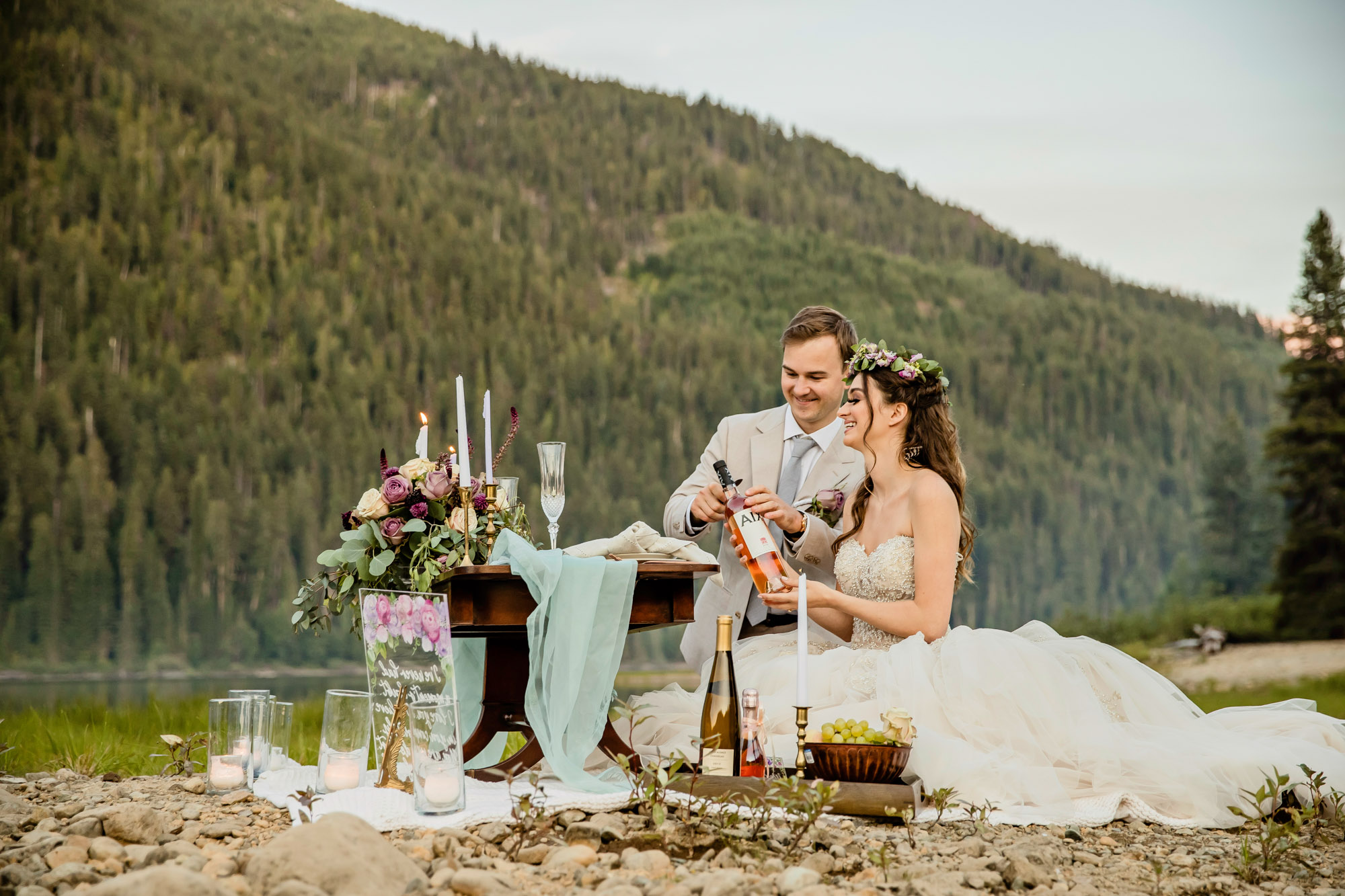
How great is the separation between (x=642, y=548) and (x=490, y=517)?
52 cm

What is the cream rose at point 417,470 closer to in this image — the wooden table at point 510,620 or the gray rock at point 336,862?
the wooden table at point 510,620

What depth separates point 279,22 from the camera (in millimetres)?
50500

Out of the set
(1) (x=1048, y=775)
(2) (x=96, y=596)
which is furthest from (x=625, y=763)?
(2) (x=96, y=596)

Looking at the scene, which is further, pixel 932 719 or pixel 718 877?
pixel 932 719

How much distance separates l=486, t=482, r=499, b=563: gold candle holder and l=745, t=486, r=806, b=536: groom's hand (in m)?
0.89

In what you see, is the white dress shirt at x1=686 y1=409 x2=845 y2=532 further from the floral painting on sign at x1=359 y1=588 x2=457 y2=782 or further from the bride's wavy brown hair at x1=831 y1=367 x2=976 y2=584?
the floral painting on sign at x1=359 y1=588 x2=457 y2=782

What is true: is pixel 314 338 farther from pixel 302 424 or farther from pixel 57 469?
pixel 57 469

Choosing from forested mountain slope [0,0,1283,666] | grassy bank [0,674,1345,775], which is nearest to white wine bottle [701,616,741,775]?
grassy bank [0,674,1345,775]

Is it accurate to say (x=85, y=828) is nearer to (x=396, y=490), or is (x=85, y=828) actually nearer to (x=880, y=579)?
(x=396, y=490)

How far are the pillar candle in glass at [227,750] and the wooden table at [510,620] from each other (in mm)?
728

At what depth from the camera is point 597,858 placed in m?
2.66

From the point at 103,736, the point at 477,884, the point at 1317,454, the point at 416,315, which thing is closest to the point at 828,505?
the point at 477,884

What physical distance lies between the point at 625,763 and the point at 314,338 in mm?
36743

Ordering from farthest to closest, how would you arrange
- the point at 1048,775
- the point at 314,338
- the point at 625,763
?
1. the point at 314,338
2. the point at 1048,775
3. the point at 625,763
